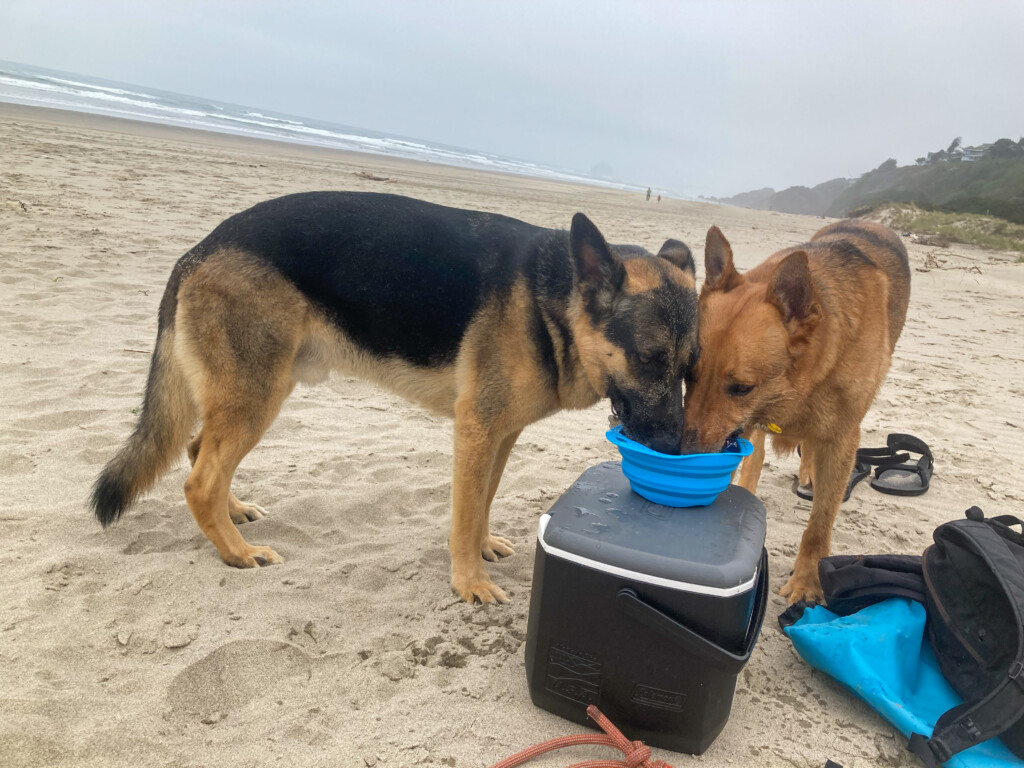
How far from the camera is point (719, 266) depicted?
3.68 m

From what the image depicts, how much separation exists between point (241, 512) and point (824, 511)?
11.2 ft

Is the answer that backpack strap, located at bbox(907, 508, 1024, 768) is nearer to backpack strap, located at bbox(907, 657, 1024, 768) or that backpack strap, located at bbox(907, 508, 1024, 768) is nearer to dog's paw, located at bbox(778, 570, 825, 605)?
backpack strap, located at bbox(907, 657, 1024, 768)

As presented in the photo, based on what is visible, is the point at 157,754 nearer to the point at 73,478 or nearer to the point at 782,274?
the point at 73,478

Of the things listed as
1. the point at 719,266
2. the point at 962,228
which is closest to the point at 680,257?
the point at 719,266

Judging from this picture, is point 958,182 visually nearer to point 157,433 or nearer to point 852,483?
point 852,483

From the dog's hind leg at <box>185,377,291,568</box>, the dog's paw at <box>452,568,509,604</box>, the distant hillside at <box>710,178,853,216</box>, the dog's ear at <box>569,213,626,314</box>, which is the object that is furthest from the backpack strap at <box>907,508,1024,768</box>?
the distant hillside at <box>710,178,853,216</box>

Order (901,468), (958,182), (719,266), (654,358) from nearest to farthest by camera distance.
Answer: (654,358) < (719,266) < (901,468) < (958,182)

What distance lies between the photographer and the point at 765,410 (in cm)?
331

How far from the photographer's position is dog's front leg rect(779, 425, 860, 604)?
3.48 meters

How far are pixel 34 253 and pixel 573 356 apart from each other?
7.87 metres

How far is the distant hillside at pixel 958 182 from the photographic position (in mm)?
32359

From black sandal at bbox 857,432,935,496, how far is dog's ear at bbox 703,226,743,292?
2280 mm

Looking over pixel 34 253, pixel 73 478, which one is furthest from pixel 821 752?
pixel 34 253

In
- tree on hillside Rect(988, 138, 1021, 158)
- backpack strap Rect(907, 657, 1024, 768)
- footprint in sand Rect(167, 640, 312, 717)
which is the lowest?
footprint in sand Rect(167, 640, 312, 717)
